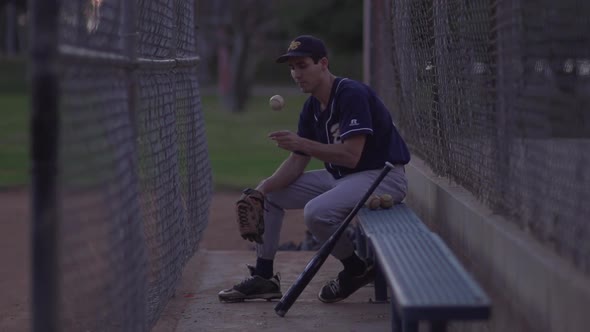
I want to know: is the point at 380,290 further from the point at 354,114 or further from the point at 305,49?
the point at 305,49

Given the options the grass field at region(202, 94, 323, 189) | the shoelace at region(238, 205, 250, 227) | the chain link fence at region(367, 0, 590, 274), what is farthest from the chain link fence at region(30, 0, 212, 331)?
the grass field at region(202, 94, 323, 189)

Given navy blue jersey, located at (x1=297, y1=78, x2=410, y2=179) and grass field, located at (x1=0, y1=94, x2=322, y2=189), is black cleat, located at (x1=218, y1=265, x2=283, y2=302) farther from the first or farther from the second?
grass field, located at (x1=0, y1=94, x2=322, y2=189)

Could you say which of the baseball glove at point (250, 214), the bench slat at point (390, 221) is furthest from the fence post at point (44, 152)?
the baseball glove at point (250, 214)

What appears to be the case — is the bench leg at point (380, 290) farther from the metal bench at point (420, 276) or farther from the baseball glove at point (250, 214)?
the metal bench at point (420, 276)

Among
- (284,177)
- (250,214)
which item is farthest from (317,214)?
(284,177)

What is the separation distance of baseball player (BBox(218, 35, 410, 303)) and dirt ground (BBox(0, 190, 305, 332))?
4.09ft

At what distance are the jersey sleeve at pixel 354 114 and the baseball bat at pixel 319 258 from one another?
0.84ft

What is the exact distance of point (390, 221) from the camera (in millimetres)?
5246

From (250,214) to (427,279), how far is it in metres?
2.54

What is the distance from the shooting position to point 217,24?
155 feet

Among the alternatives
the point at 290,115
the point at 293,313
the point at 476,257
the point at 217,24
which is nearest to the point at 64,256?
the point at 476,257

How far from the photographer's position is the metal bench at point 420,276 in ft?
10.6

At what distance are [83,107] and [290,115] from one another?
94.3 ft

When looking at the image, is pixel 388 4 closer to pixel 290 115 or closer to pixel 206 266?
pixel 206 266
